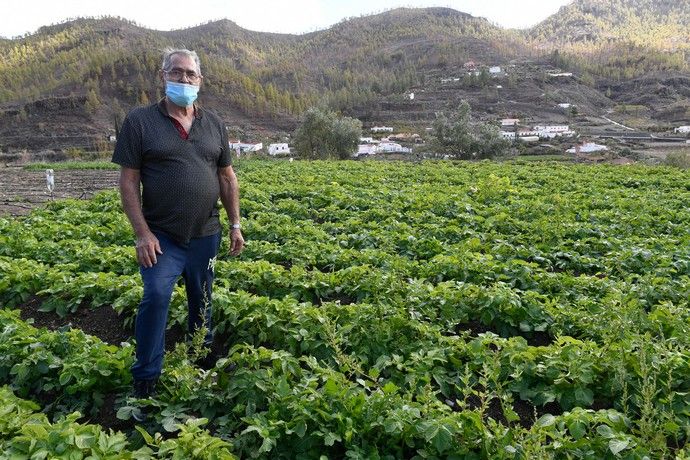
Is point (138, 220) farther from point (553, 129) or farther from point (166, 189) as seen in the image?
point (553, 129)

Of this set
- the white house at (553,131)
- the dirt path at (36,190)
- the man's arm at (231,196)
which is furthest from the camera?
the white house at (553,131)

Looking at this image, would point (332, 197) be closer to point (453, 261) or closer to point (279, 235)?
point (279, 235)

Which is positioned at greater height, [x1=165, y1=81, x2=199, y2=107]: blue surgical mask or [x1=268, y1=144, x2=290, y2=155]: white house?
[x1=165, y1=81, x2=199, y2=107]: blue surgical mask

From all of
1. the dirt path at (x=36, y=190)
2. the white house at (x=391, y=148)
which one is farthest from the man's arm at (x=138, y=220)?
the white house at (x=391, y=148)

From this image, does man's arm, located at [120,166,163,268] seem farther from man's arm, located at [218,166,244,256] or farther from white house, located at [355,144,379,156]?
white house, located at [355,144,379,156]

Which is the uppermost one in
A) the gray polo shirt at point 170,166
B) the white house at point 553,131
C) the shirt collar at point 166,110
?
the shirt collar at point 166,110

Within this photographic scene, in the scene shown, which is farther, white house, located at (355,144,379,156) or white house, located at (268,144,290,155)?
white house, located at (355,144,379,156)

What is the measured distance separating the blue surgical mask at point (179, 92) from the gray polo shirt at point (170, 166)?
0.12m

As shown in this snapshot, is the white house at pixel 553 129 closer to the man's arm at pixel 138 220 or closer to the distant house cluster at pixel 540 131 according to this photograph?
the distant house cluster at pixel 540 131

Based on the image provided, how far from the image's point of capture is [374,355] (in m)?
4.59

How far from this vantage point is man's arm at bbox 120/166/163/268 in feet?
12.5

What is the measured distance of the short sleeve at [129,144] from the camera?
3795mm

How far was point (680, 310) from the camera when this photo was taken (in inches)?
192

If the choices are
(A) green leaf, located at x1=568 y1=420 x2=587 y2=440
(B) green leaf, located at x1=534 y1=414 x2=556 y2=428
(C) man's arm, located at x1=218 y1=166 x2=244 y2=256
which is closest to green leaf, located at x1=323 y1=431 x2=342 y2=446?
(B) green leaf, located at x1=534 y1=414 x2=556 y2=428
